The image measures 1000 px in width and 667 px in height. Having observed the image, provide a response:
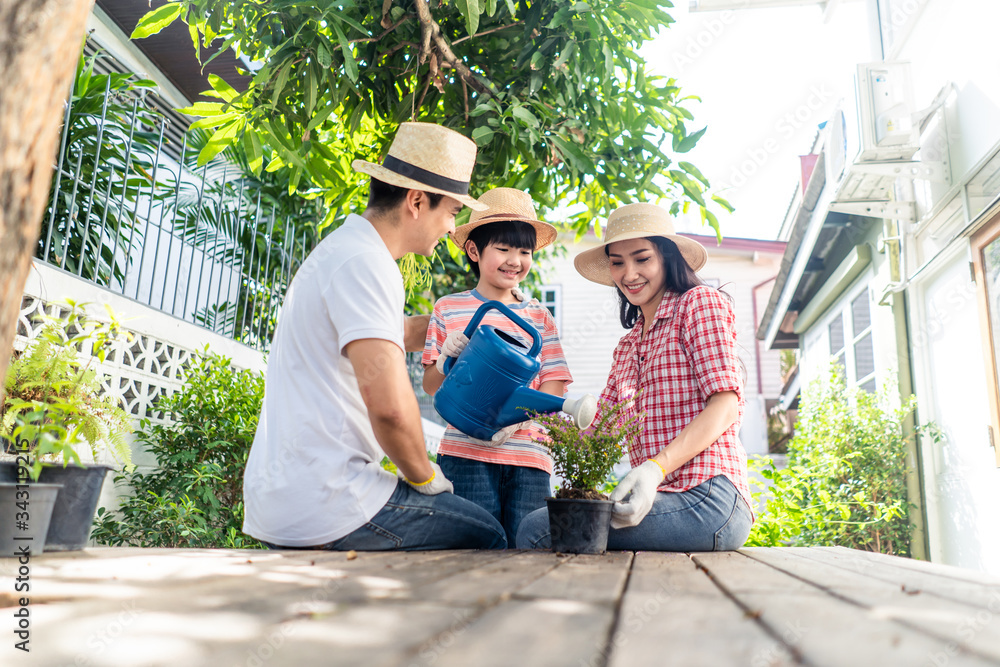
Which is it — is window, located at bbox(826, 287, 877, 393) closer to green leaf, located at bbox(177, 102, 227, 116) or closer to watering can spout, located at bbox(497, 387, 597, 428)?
watering can spout, located at bbox(497, 387, 597, 428)

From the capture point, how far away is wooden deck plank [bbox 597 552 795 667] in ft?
2.43

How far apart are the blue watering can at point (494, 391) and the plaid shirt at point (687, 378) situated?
9.3 inches

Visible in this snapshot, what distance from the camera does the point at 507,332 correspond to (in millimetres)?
2584

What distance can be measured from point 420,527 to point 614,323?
12.5 meters

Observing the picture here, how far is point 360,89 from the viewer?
3.24 metres

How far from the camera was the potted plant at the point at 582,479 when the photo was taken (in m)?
1.76

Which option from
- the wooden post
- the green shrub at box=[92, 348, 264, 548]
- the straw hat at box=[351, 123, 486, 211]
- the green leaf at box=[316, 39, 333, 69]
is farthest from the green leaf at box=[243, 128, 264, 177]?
the wooden post

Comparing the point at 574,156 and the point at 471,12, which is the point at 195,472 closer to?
the point at 574,156

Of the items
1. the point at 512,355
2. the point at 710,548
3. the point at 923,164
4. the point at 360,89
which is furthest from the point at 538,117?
the point at 923,164

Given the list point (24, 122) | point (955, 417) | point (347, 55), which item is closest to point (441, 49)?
point (347, 55)

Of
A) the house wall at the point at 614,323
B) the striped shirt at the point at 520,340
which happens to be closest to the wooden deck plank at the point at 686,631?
the striped shirt at the point at 520,340

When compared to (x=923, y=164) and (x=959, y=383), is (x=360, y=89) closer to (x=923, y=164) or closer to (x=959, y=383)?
(x=923, y=164)

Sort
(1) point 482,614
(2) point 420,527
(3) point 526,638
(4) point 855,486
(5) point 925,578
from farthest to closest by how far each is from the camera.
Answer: (4) point 855,486, (2) point 420,527, (5) point 925,578, (1) point 482,614, (3) point 526,638

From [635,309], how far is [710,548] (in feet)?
3.41
